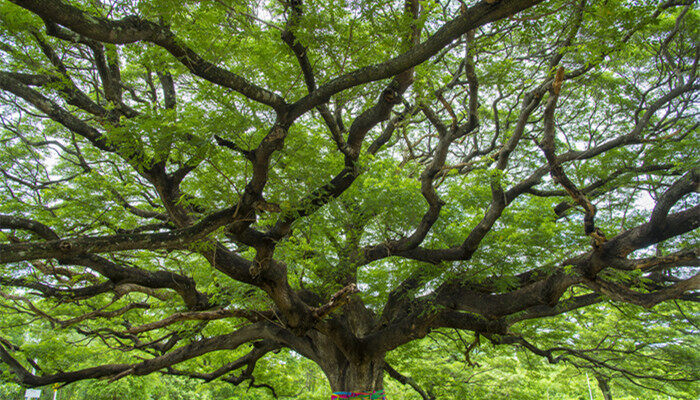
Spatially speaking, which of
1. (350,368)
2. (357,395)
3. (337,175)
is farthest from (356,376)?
(337,175)

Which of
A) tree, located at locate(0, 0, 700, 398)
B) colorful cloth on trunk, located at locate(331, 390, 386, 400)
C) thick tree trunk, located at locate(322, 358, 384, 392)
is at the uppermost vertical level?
tree, located at locate(0, 0, 700, 398)

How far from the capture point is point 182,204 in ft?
15.6

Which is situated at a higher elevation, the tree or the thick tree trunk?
the tree

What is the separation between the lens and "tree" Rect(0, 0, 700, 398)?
378 cm

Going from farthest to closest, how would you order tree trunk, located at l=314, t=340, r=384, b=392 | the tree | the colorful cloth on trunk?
1. tree trunk, located at l=314, t=340, r=384, b=392
2. the colorful cloth on trunk
3. the tree

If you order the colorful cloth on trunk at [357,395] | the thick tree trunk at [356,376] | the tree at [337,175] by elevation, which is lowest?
the colorful cloth on trunk at [357,395]

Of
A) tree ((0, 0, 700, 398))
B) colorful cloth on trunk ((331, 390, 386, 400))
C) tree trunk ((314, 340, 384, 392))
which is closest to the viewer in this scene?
tree ((0, 0, 700, 398))

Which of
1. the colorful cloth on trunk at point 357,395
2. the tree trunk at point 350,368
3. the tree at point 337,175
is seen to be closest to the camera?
the tree at point 337,175

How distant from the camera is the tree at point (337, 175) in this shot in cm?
378

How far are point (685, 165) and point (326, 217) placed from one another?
4.92 meters

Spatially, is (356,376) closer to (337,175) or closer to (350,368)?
(350,368)

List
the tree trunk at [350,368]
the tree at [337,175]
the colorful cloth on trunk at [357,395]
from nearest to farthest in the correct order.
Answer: the tree at [337,175]
the colorful cloth on trunk at [357,395]
the tree trunk at [350,368]

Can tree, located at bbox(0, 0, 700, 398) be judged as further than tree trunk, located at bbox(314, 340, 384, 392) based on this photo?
No

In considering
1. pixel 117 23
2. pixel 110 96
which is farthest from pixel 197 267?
pixel 117 23
